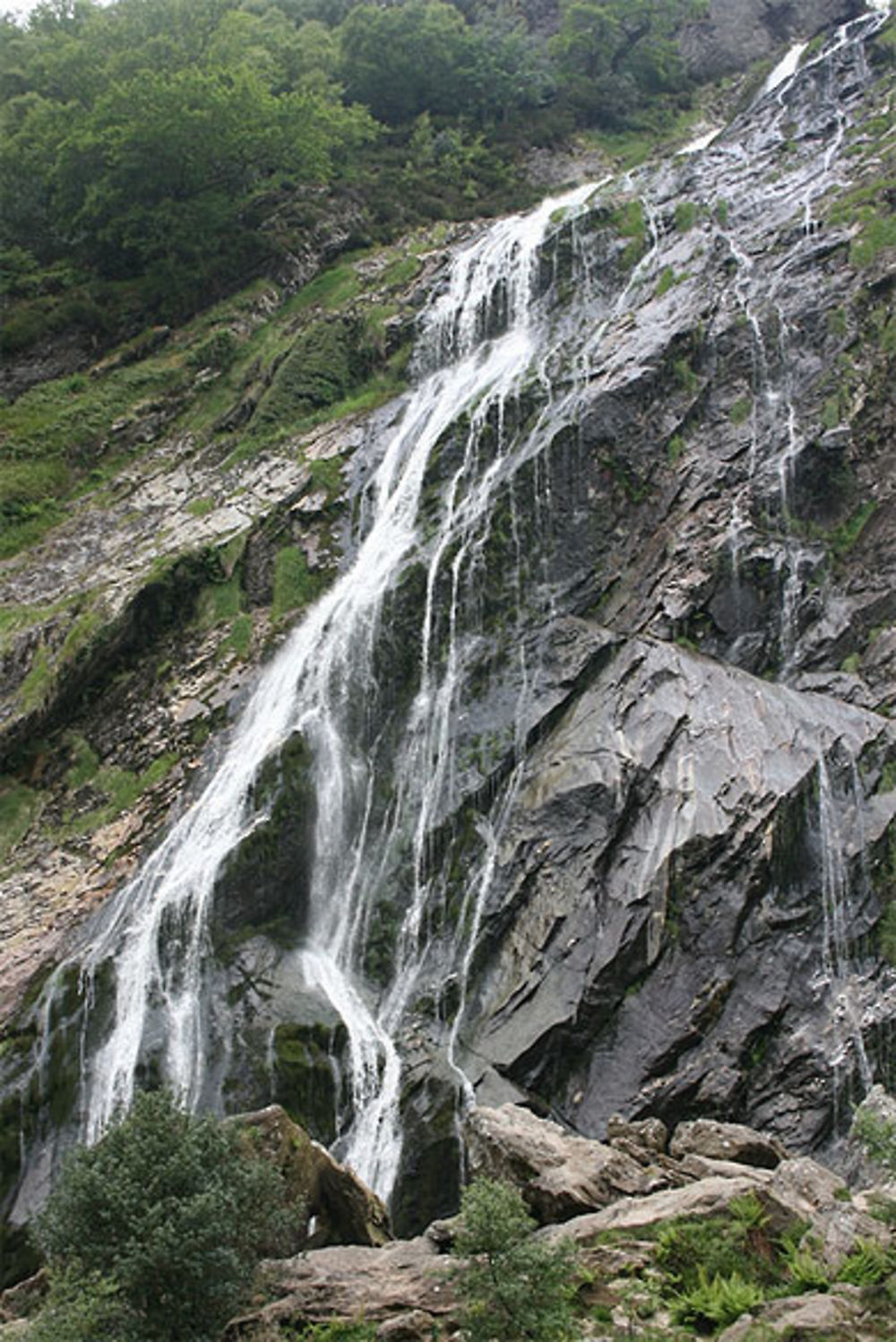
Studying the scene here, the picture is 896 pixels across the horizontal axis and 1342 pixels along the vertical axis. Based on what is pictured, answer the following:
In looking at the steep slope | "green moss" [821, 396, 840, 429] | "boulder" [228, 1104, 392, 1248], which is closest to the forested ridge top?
the steep slope

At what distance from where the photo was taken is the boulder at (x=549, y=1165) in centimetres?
910

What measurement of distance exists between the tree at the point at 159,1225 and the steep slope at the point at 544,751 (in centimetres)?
456

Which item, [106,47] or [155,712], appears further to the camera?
[106,47]

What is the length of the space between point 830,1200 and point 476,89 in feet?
137

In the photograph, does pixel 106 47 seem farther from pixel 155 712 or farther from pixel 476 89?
pixel 155 712

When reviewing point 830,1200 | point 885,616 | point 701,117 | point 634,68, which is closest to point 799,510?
point 885,616

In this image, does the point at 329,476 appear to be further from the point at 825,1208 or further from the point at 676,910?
the point at 825,1208

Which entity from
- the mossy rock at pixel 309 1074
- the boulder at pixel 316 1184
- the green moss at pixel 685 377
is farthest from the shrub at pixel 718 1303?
the green moss at pixel 685 377

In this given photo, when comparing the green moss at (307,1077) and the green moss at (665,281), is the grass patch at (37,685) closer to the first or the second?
the green moss at (307,1077)

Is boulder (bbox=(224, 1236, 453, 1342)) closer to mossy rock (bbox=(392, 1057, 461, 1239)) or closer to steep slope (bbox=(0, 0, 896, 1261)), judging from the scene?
mossy rock (bbox=(392, 1057, 461, 1239))

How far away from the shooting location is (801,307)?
20.3 meters

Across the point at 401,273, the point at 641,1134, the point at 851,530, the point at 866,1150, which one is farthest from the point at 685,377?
the point at 641,1134

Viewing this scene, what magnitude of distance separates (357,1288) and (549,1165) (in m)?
2.17

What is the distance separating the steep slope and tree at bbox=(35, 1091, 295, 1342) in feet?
15.0
